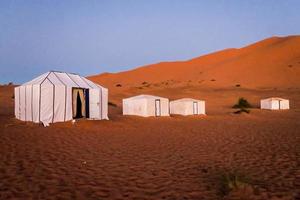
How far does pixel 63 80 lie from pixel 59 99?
60.6 inches

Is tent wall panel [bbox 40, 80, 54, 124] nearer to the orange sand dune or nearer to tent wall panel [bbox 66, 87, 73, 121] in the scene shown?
tent wall panel [bbox 66, 87, 73, 121]

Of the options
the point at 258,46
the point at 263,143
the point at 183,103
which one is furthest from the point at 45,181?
the point at 258,46

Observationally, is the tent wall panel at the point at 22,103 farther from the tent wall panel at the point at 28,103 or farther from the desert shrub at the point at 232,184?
the desert shrub at the point at 232,184

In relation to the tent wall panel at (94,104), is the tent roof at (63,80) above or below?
above

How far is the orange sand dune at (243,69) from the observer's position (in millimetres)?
60750

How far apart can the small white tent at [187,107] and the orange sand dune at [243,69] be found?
3169 centimetres

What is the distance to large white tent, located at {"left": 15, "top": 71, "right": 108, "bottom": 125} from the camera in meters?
16.6

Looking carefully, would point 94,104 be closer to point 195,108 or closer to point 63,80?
point 63,80

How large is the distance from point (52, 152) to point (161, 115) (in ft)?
51.9

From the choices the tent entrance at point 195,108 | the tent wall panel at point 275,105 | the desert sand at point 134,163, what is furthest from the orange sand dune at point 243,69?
the desert sand at point 134,163

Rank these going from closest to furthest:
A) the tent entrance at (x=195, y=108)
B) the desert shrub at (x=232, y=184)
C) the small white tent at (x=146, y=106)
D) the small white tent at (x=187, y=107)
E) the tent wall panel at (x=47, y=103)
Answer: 1. the desert shrub at (x=232, y=184)
2. the tent wall panel at (x=47, y=103)
3. the small white tent at (x=146, y=106)
4. the small white tent at (x=187, y=107)
5. the tent entrance at (x=195, y=108)

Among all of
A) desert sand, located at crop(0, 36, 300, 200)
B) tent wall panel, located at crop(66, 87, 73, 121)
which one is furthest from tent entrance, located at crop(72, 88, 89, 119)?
desert sand, located at crop(0, 36, 300, 200)

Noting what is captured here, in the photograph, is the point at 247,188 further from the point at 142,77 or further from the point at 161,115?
the point at 142,77

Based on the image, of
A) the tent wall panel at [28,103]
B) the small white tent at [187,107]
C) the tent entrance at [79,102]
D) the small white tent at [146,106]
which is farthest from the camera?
the small white tent at [187,107]
